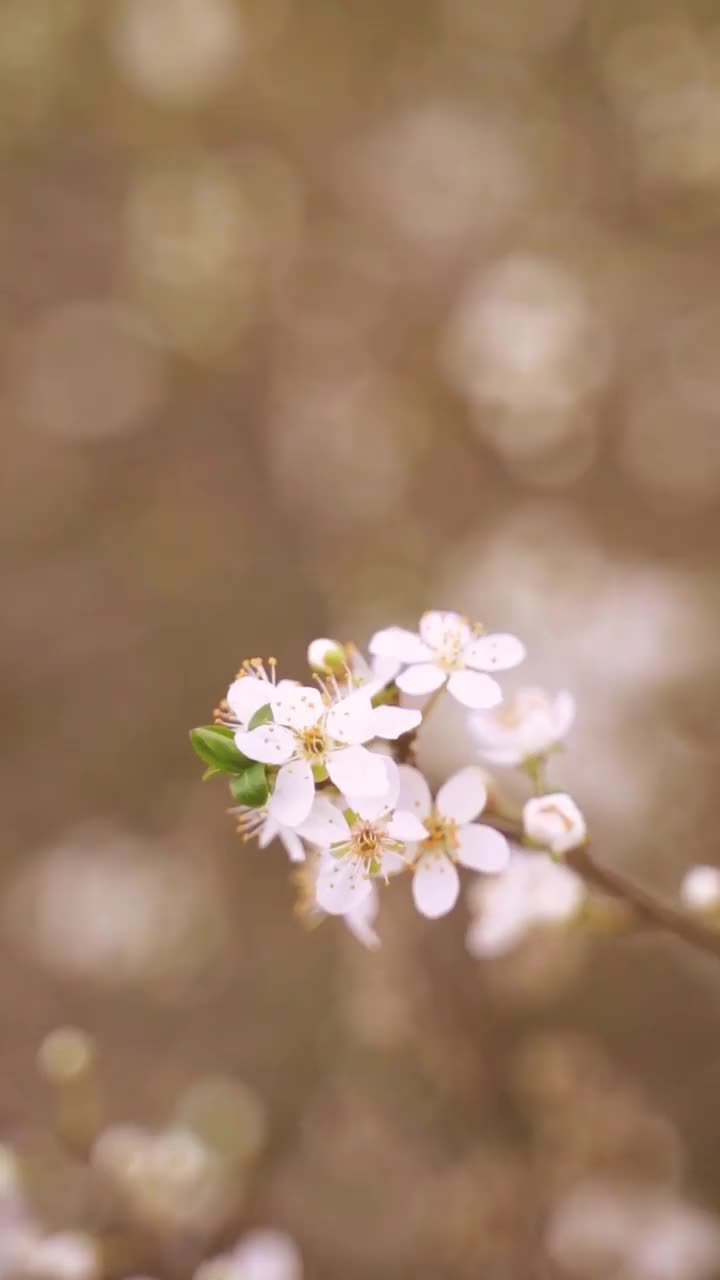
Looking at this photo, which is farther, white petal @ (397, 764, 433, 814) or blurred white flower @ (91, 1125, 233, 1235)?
blurred white flower @ (91, 1125, 233, 1235)

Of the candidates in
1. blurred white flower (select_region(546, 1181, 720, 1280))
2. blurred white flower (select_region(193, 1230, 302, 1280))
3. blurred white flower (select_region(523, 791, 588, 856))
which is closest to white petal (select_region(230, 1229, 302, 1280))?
blurred white flower (select_region(193, 1230, 302, 1280))

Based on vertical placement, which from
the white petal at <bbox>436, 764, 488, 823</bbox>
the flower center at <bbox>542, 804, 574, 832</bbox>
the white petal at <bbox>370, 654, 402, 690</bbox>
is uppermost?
the white petal at <bbox>370, 654, 402, 690</bbox>

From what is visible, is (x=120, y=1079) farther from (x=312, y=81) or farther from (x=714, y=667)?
(x=312, y=81)

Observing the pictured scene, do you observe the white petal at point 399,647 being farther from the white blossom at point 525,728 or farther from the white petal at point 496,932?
the white petal at point 496,932

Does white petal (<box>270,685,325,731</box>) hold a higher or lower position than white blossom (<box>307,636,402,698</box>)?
Result: lower

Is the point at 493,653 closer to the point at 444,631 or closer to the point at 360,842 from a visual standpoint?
the point at 444,631

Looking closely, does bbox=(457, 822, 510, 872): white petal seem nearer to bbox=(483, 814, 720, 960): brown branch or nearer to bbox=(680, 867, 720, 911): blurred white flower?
bbox=(483, 814, 720, 960): brown branch

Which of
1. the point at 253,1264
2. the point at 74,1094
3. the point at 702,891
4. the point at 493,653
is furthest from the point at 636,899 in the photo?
the point at 253,1264

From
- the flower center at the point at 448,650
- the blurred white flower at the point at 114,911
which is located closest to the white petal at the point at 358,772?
the flower center at the point at 448,650
